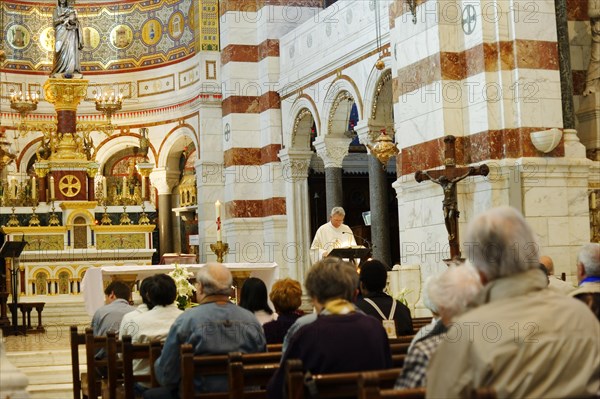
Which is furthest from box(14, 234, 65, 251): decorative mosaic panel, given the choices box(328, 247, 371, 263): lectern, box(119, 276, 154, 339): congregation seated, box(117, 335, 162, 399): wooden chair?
box(117, 335, 162, 399): wooden chair

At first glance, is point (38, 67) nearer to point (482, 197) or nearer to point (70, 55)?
point (70, 55)

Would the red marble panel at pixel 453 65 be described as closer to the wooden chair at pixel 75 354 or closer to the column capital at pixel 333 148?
the column capital at pixel 333 148

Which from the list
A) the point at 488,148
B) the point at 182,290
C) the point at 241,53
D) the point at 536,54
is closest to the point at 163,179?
the point at 241,53

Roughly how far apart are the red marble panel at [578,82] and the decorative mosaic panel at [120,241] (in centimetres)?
772

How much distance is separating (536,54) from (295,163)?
25.3ft

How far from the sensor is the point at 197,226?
20656 millimetres

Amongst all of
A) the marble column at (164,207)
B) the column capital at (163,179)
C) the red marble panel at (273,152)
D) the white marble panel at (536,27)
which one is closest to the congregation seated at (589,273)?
the white marble panel at (536,27)

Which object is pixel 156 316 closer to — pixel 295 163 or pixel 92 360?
pixel 92 360

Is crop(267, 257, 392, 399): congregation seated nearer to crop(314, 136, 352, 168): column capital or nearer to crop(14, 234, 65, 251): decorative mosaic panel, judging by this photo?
crop(14, 234, 65, 251): decorative mosaic panel

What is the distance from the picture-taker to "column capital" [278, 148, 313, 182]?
17984 millimetres

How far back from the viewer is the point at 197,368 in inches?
197

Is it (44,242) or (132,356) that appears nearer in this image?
(132,356)

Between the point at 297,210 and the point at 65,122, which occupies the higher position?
the point at 65,122

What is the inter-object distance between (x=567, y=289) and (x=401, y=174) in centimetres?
519
